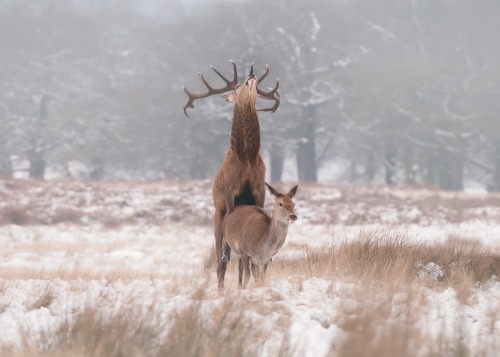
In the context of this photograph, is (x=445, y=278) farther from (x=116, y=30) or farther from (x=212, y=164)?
(x=116, y=30)

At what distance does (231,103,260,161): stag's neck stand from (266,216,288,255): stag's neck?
87 centimetres

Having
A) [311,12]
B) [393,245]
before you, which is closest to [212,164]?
[311,12]

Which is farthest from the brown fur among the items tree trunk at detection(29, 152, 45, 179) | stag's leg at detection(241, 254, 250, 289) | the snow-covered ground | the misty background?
tree trunk at detection(29, 152, 45, 179)

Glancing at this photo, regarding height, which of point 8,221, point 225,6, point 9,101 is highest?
point 225,6

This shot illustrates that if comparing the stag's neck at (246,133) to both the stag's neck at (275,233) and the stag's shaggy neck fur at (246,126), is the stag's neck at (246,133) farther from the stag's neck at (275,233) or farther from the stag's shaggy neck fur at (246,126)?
the stag's neck at (275,233)

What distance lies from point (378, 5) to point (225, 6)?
9.18m

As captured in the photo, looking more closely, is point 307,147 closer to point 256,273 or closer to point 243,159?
point 243,159

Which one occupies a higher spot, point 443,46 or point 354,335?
point 443,46

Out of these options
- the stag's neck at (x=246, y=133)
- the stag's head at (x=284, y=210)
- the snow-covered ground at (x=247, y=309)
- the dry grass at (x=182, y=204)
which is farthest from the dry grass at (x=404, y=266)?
the dry grass at (x=182, y=204)

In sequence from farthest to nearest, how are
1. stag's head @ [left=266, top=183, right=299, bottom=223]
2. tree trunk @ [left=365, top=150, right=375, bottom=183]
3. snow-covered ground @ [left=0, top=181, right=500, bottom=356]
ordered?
tree trunk @ [left=365, top=150, right=375, bottom=183]
stag's head @ [left=266, top=183, right=299, bottom=223]
snow-covered ground @ [left=0, top=181, right=500, bottom=356]

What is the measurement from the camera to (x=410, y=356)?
4410 mm

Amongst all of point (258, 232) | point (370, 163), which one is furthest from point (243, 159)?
point (370, 163)

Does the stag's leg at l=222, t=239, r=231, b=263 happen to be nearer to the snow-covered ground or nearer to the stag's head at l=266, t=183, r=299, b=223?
the snow-covered ground

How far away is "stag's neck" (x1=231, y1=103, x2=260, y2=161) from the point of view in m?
7.45
